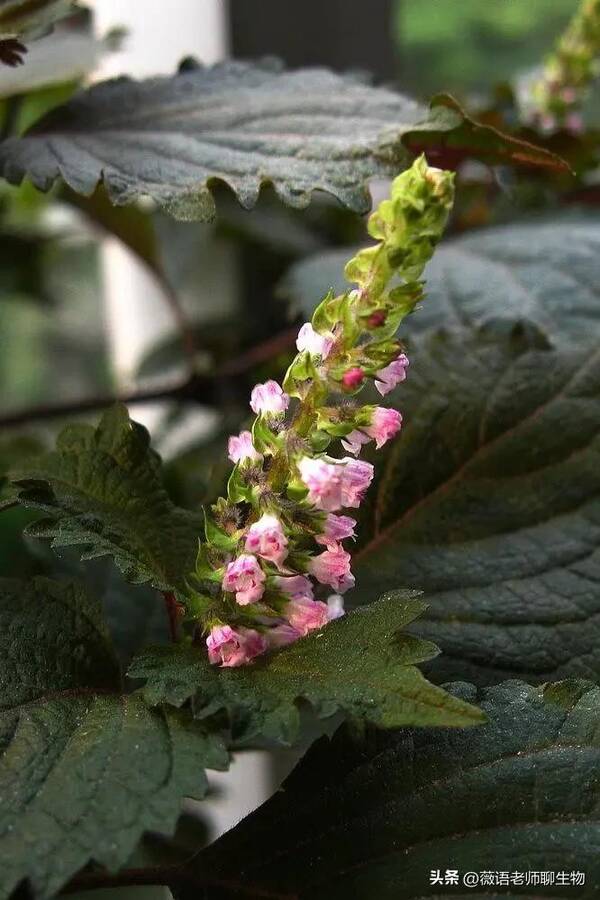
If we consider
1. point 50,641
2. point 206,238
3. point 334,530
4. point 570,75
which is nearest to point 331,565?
point 334,530

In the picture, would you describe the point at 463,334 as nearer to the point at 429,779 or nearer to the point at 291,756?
the point at 429,779

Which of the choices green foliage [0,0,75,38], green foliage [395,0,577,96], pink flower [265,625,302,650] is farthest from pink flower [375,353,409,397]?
green foliage [395,0,577,96]

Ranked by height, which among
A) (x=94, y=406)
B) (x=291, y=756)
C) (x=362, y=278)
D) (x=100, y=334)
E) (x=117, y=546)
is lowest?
(x=291, y=756)

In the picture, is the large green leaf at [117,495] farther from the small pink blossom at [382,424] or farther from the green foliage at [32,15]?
the green foliage at [32,15]

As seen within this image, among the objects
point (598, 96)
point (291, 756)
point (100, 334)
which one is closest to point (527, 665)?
point (291, 756)

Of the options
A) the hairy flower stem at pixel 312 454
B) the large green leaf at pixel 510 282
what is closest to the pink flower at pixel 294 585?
the hairy flower stem at pixel 312 454

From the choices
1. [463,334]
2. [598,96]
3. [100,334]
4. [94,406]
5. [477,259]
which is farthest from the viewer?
[100,334]
